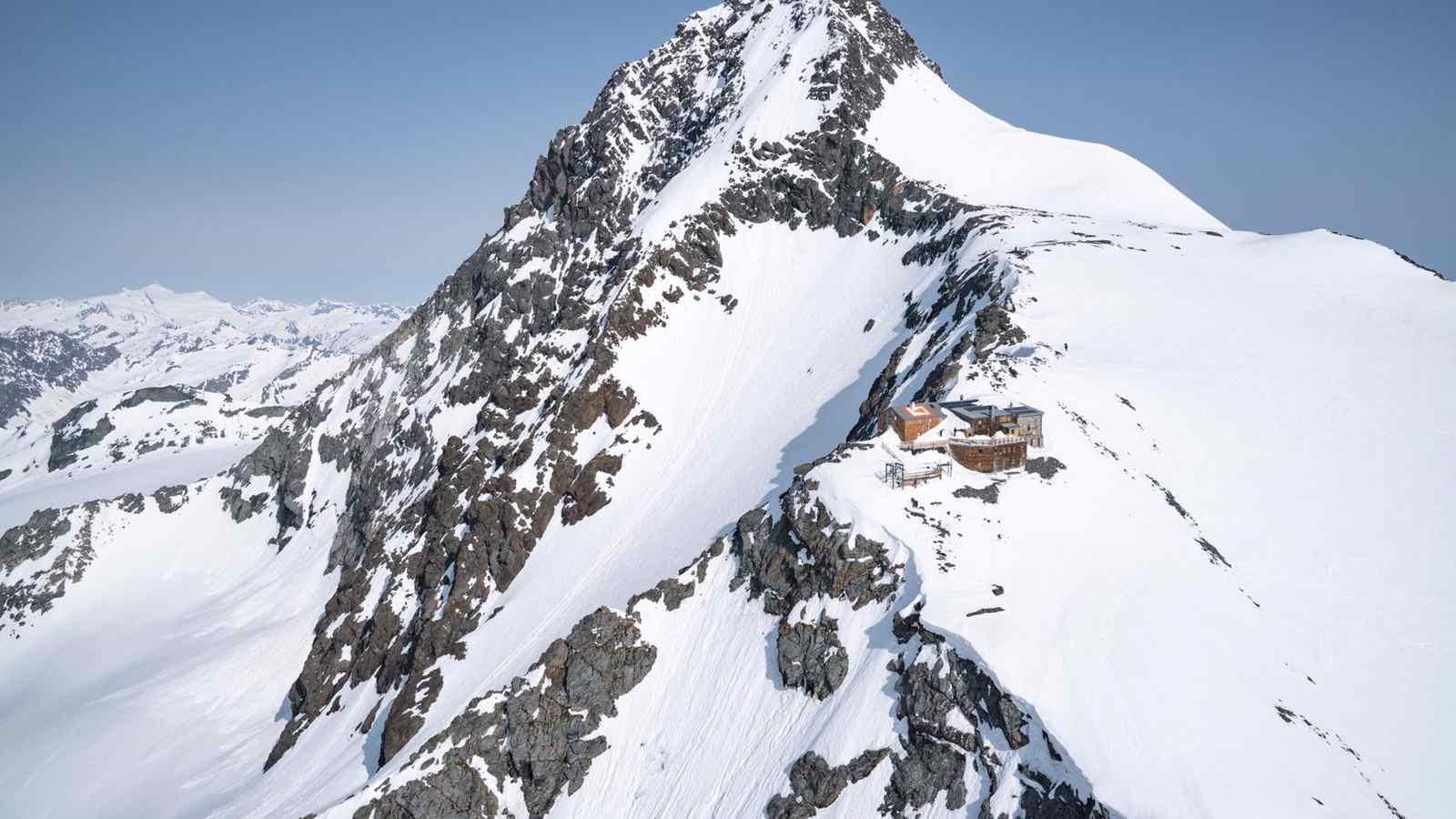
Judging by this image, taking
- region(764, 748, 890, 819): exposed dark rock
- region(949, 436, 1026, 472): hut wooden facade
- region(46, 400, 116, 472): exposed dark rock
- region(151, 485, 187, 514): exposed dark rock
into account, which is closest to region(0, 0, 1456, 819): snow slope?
region(764, 748, 890, 819): exposed dark rock

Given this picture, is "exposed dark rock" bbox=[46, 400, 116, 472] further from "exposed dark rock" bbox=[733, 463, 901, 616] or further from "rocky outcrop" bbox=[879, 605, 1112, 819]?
"rocky outcrop" bbox=[879, 605, 1112, 819]

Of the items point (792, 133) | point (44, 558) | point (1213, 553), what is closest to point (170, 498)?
point (44, 558)

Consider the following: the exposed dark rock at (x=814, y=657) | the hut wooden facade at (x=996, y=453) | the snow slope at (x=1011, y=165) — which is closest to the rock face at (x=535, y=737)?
the exposed dark rock at (x=814, y=657)

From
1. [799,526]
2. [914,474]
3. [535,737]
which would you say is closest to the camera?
[914,474]

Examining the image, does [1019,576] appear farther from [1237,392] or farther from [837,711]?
[1237,392]

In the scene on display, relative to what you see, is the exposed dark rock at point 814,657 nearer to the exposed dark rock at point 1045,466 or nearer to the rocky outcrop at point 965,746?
the rocky outcrop at point 965,746

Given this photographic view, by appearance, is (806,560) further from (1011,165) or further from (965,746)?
(1011,165)

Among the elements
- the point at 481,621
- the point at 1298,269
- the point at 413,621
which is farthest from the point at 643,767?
the point at 1298,269

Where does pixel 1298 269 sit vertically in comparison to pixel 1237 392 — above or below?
above
